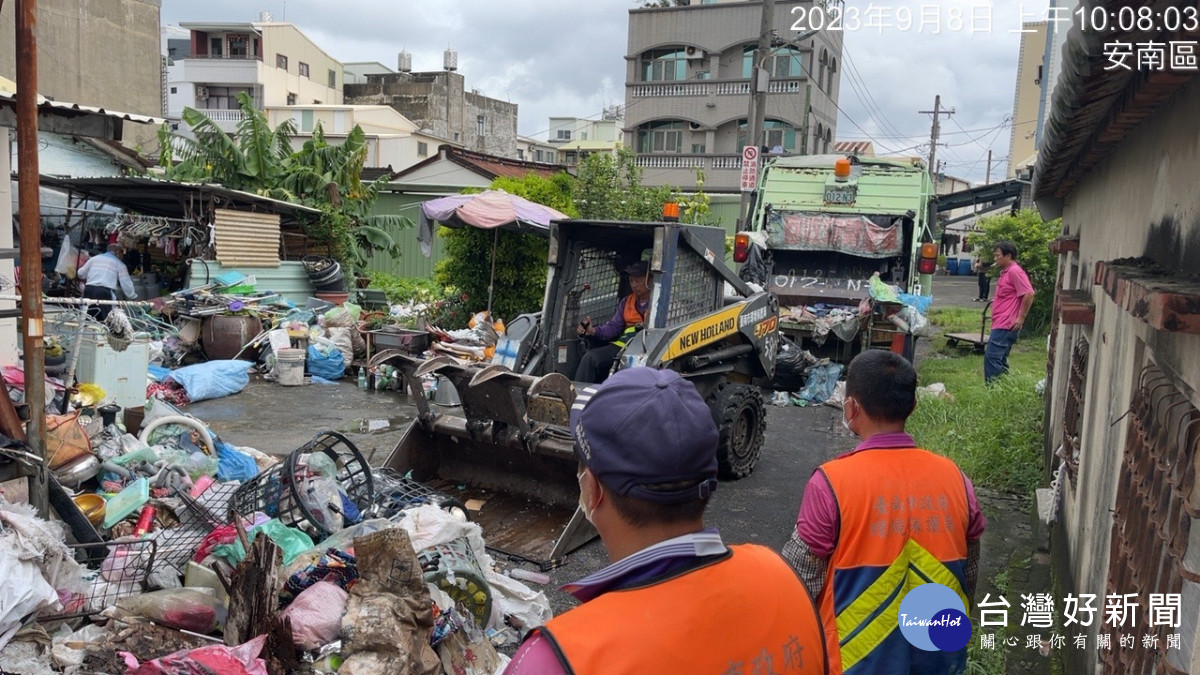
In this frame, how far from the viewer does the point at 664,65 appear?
33844 mm

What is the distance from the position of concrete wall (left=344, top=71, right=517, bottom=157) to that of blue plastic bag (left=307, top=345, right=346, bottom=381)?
109ft

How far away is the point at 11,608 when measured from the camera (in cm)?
346

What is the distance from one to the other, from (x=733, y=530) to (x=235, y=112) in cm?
4097

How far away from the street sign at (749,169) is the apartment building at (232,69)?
3267 centimetres

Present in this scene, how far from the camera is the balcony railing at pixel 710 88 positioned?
32219 millimetres

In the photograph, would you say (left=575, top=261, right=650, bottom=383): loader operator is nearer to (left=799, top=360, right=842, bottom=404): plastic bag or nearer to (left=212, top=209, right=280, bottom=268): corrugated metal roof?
(left=799, top=360, right=842, bottom=404): plastic bag

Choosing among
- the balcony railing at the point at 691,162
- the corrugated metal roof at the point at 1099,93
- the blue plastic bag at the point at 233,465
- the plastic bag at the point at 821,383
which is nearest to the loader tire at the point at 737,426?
the plastic bag at the point at 821,383

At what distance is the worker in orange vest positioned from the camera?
2.44 meters

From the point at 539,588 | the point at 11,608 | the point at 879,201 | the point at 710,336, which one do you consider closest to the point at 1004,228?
the point at 879,201

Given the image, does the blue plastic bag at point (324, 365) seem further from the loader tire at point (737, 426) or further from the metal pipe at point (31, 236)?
the metal pipe at point (31, 236)

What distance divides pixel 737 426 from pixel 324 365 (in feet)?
20.5

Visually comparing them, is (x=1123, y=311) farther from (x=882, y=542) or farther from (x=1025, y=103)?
(x=1025, y=103)

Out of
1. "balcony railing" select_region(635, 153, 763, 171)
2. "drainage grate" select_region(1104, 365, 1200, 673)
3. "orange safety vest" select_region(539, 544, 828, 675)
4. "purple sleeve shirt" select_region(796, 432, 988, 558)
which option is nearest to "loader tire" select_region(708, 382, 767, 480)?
"drainage grate" select_region(1104, 365, 1200, 673)

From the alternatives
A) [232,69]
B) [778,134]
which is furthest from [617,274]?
[232,69]
